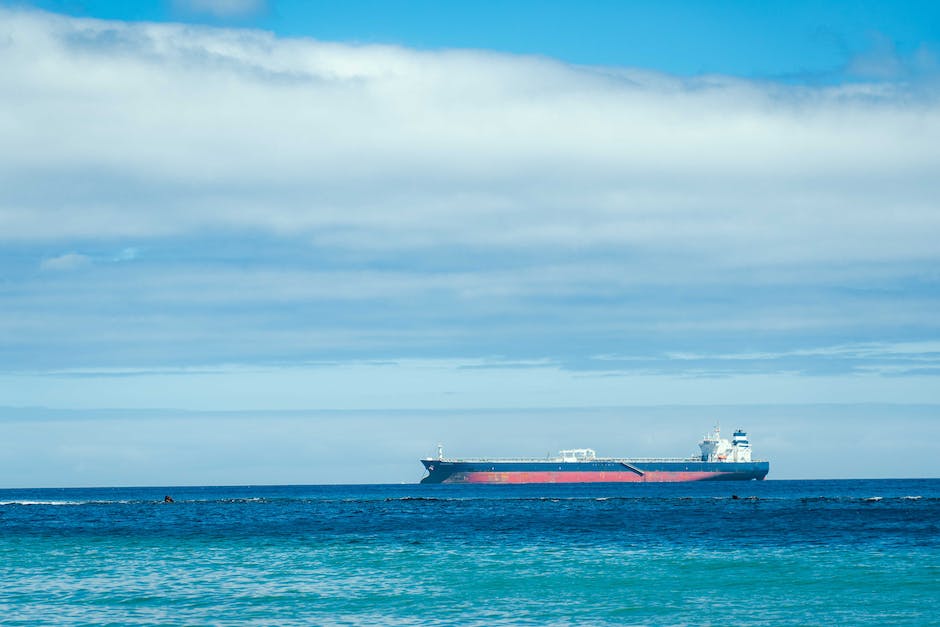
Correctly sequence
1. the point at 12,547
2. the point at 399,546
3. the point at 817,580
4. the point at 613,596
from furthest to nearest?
the point at 12,547 < the point at 399,546 < the point at 817,580 < the point at 613,596

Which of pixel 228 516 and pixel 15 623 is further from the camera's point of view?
pixel 228 516

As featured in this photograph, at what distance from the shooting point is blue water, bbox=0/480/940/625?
4181cm

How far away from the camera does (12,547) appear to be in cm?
7356

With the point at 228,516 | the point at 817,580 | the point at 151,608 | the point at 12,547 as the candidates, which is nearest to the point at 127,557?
the point at 12,547

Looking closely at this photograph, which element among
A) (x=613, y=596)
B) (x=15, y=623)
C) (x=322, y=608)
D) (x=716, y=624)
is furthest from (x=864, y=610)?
(x=15, y=623)

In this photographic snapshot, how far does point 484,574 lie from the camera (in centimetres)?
5309

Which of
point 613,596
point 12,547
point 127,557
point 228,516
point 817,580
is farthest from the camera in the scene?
point 228,516

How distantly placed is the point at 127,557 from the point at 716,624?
36823mm

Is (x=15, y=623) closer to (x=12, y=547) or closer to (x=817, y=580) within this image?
(x=817, y=580)

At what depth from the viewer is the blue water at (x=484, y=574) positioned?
41812mm

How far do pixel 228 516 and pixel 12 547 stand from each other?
4145cm

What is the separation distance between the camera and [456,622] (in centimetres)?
3991

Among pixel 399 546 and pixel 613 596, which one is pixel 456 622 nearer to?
pixel 613 596

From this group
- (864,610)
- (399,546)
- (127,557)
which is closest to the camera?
(864,610)
